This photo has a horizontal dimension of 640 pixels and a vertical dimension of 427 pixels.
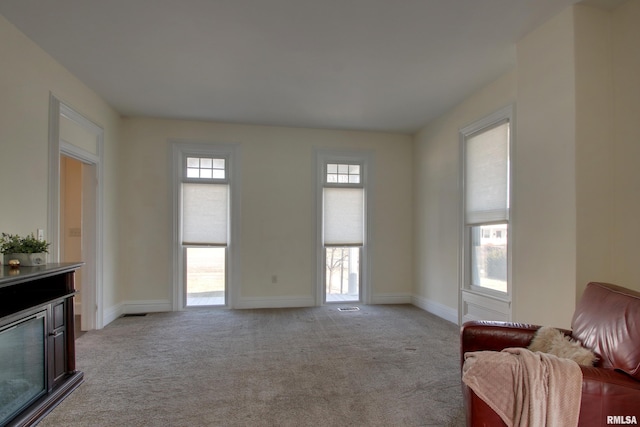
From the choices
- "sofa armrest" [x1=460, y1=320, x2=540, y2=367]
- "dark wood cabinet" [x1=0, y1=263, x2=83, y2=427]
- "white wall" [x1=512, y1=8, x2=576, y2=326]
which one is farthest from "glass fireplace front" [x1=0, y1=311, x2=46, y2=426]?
"white wall" [x1=512, y1=8, x2=576, y2=326]

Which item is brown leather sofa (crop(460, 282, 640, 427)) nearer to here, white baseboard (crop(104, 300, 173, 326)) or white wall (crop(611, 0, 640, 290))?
white wall (crop(611, 0, 640, 290))

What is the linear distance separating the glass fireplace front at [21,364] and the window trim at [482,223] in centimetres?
416

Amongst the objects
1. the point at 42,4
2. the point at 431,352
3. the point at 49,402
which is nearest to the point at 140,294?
the point at 49,402

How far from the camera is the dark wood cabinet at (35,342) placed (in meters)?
2.16

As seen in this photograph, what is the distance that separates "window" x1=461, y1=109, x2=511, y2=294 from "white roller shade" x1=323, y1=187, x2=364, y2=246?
1825 millimetres

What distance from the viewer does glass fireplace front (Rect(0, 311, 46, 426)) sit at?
213 centimetres

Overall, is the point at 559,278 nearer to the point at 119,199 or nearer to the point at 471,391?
the point at 471,391

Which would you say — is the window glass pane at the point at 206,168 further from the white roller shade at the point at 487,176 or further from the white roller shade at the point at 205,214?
the white roller shade at the point at 487,176

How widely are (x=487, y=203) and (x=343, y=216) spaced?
92.0 inches

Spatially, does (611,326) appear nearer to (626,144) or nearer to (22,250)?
(626,144)

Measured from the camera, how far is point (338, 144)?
570 centimetres

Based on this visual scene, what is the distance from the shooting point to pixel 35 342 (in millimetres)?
2445

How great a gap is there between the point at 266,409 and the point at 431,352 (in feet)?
6.20

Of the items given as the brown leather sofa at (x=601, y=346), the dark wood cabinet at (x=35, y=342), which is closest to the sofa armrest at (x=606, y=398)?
the brown leather sofa at (x=601, y=346)
